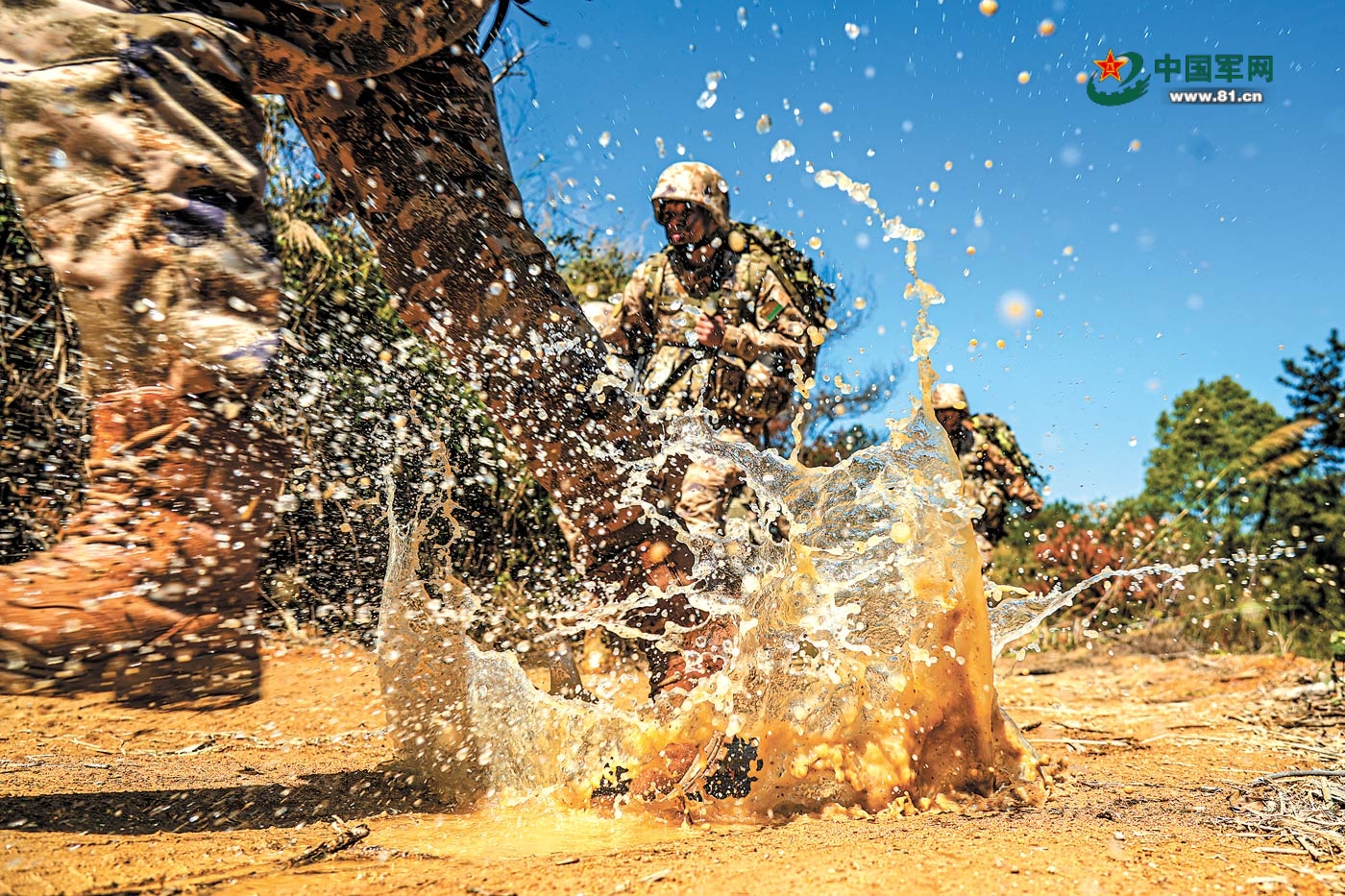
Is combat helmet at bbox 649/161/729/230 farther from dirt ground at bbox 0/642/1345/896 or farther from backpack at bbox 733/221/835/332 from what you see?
dirt ground at bbox 0/642/1345/896

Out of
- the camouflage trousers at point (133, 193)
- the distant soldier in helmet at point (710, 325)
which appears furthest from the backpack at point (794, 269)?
the camouflage trousers at point (133, 193)

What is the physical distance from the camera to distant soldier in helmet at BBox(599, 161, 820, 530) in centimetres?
475

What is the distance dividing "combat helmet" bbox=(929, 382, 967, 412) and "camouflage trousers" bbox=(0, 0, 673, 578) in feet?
20.0

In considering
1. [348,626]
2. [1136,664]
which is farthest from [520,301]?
[1136,664]

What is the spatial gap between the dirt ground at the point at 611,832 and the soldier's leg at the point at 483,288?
3.05 feet

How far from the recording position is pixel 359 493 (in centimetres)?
516

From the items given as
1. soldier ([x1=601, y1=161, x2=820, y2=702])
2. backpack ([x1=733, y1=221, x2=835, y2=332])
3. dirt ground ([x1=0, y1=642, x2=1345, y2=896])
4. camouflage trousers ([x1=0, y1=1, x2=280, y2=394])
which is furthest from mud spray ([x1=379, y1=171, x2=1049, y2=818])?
backpack ([x1=733, y1=221, x2=835, y2=332])

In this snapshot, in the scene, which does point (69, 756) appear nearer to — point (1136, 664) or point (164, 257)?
point (164, 257)

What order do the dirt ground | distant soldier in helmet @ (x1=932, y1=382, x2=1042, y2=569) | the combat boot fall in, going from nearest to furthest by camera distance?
the combat boot < the dirt ground < distant soldier in helmet @ (x1=932, y1=382, x2=1042, y2=569)

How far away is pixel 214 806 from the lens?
2.03 m

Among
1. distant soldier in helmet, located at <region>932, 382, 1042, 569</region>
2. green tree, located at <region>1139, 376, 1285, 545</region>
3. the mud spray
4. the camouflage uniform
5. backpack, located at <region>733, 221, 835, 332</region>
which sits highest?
green tree, located at <region>1139, 376, 1285, 545</region>

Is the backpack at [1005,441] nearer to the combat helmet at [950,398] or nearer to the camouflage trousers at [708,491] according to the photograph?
the combat helmet at [950,398]

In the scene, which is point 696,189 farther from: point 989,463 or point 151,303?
point 989,463

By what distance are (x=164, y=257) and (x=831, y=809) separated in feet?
5.76
